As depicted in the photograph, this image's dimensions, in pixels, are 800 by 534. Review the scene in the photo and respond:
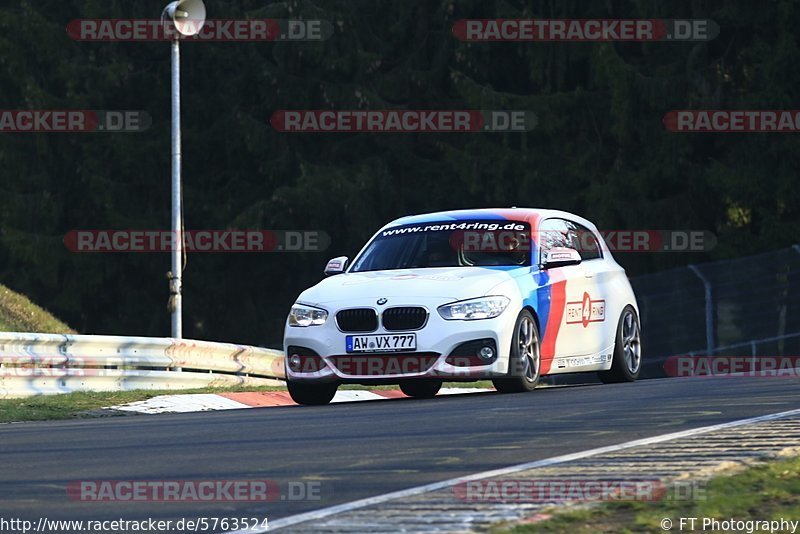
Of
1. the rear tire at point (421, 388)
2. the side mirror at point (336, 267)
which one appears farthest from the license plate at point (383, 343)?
the rear tire at point (421, 388)

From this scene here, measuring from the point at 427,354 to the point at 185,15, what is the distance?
29.6 feet

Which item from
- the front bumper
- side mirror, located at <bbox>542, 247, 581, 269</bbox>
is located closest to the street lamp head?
side mirror, located at <bbox>542, 247, 581, 269</bbox>

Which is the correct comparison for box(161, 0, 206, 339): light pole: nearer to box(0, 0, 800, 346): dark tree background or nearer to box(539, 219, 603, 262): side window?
box(539, 219, 603, 262): side window

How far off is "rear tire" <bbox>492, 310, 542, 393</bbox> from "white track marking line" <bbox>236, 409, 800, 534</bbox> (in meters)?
3.93

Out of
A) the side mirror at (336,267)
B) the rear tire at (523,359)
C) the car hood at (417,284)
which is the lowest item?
the rear tire at (523,359)

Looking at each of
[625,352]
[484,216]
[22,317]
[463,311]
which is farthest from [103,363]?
[22,317]

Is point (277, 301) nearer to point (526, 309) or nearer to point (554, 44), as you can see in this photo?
point (554, 44)

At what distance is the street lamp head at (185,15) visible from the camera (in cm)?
2086

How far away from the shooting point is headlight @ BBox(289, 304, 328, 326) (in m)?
13.7

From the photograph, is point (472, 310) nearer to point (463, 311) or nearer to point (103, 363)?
point (463, 311)

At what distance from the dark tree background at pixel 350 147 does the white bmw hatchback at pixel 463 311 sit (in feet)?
63.2

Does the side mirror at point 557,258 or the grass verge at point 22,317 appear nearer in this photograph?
the side mirror at point 557,258

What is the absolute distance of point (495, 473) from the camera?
7508mm

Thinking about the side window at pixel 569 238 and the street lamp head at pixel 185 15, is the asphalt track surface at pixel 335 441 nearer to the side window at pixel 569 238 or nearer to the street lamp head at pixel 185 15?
the side window at pixel 569 238
